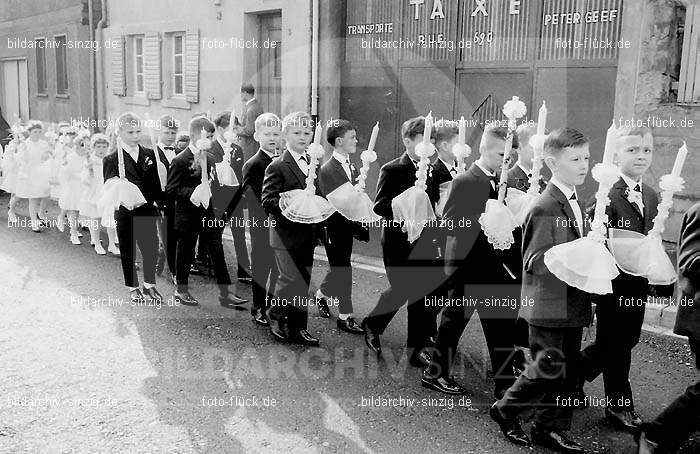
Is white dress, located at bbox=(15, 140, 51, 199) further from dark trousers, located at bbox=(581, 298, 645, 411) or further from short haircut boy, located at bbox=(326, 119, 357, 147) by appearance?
dark trousers, located at bbox=(581, 298, 645, 411)

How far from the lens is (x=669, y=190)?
13.2 ft

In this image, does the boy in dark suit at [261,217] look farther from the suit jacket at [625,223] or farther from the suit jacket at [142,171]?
the suit jacket at [625,223]

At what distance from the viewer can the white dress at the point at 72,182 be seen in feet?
32.7

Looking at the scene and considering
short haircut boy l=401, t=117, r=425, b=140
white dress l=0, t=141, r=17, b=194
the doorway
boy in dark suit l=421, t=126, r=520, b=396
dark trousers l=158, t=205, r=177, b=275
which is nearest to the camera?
boy in dark suit l=421, t=126, r=520, b=396

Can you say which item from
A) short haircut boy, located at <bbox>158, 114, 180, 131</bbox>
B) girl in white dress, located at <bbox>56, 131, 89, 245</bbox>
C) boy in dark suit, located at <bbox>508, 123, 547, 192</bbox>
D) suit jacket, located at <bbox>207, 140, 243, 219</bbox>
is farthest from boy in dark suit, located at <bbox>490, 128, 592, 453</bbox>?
girl in white dress, located at <bbox>56, 131, 89, 245</bbox>

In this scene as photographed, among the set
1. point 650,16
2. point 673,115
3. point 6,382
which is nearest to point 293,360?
point 6,382

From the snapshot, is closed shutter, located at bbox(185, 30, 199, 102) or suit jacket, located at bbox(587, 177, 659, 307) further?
closed shutter, located at bbox(185, 30, 199, 102)

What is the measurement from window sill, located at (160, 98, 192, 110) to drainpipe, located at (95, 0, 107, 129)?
3.16m

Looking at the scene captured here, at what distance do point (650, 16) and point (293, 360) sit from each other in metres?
5.76

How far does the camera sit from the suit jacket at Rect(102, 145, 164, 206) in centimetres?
675

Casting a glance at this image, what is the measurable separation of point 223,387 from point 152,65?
1320cm

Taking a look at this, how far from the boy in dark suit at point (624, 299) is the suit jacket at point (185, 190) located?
12.9ft

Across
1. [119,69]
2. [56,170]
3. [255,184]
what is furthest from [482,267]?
[119,69]

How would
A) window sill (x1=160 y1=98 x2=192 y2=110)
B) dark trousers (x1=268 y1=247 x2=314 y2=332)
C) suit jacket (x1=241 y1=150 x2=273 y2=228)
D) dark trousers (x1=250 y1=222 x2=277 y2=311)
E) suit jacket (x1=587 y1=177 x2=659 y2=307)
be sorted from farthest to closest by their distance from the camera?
window sill (x1=160 y1=98 x2=192 y2=110) < suit jacket (x1=241 y1=150 x2=273 y2=228) < dark trousers (x1=250 y1=222 x2=277 y2=311) < dark trousers (x1=268 y1=247 x2=314 y2=332) < suit jacket (x1=587 y1=177 x2=659 y2=307)
